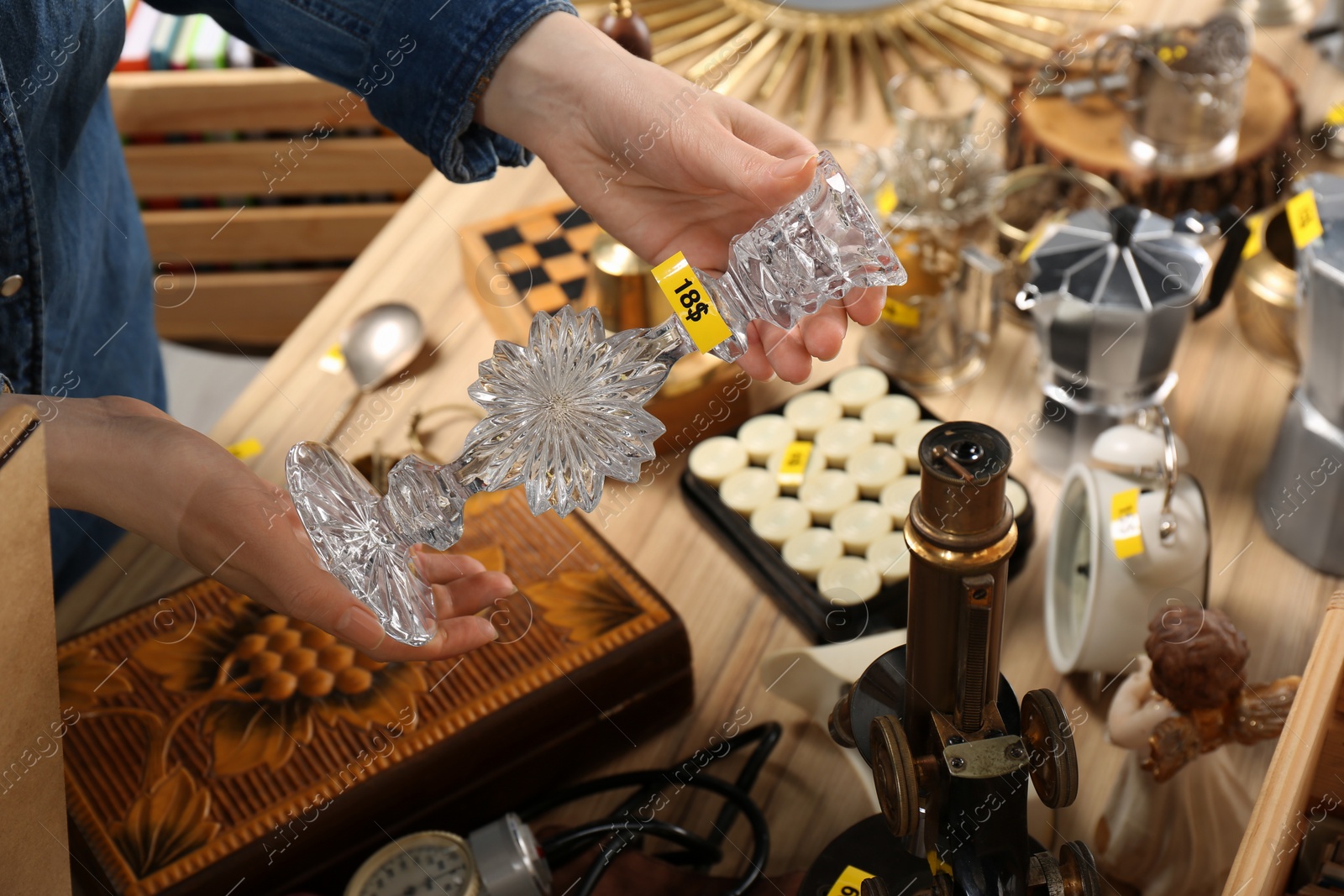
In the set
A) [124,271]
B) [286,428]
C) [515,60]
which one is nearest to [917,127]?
[515,60]

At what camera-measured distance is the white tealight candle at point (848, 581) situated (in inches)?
46.7

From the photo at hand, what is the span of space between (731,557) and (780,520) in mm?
74

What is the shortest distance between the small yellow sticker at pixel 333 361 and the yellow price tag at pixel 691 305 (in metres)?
0.81

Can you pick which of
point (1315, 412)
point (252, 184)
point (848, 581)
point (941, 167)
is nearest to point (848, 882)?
point (848, 581)

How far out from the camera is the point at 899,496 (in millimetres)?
1266

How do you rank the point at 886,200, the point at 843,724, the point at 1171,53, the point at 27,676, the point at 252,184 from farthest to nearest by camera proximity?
1. the point at 252,184
2. the point at 1171,53
3. the point at 886,200
4. the point at 843,724
5. the point at 27,676

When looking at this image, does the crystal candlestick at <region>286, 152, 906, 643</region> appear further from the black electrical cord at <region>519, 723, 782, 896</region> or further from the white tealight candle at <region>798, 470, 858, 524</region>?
the white tealight candle at <region>798, 470, 858, 524</region>

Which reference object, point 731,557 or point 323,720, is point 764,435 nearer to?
point 731,557

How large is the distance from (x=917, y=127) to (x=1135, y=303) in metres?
0.51

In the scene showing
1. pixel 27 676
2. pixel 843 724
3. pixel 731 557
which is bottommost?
pixel 731 557

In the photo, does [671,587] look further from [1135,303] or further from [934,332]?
[1135,303]

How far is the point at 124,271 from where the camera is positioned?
136 cm

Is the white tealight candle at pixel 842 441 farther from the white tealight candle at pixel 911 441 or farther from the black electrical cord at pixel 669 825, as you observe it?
the black electrical cord at pixel 669 825

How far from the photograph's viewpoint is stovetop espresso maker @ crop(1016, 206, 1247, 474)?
4.06 feet
